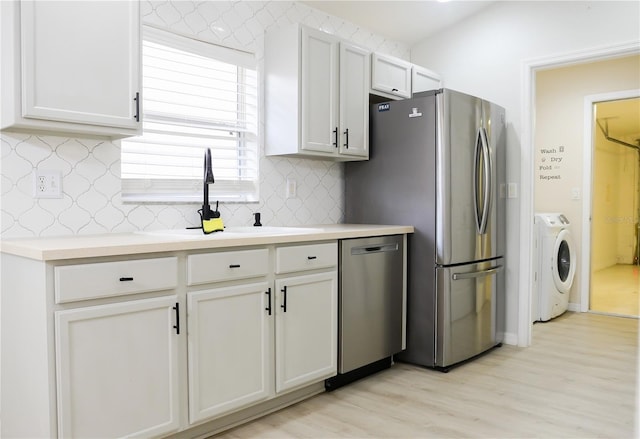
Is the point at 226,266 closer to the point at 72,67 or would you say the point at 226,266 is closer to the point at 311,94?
the point at 72,67

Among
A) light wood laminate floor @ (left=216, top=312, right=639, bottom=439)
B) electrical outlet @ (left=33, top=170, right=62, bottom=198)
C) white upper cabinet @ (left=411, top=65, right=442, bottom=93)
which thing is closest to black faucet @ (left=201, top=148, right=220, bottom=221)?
electrical outlet @ (left=33, top=170, right=62, bottom=198)

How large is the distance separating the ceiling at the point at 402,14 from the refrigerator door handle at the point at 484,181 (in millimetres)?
1052

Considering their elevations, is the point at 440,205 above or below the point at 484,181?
below

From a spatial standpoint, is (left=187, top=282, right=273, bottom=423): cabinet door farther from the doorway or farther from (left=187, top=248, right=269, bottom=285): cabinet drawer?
the doorway

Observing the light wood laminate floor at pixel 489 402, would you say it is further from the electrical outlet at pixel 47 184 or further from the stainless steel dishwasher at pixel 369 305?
the electrical outlet at pixel 47 184

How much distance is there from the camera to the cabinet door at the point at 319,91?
3.02m

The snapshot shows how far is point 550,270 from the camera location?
4.68m

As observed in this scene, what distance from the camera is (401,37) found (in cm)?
421

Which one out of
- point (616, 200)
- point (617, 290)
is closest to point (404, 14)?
point (617, 290)

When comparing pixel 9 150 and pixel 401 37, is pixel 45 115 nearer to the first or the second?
pixel 9 150

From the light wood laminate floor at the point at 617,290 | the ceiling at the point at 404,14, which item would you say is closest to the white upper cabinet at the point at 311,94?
the ceiling at the point at 404,14

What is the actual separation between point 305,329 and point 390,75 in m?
1.99

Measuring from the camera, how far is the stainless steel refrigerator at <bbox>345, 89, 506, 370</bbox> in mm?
3215

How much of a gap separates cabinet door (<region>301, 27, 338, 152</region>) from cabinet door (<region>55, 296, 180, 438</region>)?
4.75ft
